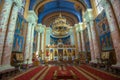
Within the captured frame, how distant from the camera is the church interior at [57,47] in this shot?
4962 millimetres

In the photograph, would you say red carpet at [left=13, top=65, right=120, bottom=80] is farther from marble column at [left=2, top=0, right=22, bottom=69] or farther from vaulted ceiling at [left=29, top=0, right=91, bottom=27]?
vaulted ceiling at [left=29, top=0, right=91, bottom=27]

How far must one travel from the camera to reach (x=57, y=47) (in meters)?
19.0

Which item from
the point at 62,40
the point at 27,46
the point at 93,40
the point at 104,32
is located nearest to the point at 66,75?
the point at 104,32

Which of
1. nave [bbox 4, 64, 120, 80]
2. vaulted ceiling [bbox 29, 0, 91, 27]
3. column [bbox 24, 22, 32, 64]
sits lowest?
nave [bbox 4, 64, 120, 80]

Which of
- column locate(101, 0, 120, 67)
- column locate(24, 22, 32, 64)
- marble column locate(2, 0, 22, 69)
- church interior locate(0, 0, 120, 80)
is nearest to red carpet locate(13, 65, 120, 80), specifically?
church interior locate(0, 0, 120, 80)

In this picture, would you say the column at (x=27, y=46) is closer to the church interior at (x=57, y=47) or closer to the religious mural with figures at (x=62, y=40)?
the church interior at (x=57, y=47)

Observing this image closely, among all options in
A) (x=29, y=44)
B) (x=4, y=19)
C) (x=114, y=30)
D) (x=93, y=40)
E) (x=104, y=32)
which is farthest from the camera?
(x=29, y=44)

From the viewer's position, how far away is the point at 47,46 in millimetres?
18078

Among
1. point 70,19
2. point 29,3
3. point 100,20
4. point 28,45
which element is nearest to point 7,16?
point 28,45

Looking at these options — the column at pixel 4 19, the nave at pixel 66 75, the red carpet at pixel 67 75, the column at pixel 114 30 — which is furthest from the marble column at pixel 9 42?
the column at pixel 114 30

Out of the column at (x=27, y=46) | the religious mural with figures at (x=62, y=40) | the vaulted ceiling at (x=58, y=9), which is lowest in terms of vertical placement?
the column at (x=27, y=46)

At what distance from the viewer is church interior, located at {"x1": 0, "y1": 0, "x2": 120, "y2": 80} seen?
16.3 feet

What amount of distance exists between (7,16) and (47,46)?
42.1ft

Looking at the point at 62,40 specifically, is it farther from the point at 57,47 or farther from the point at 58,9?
the point at 58,9
